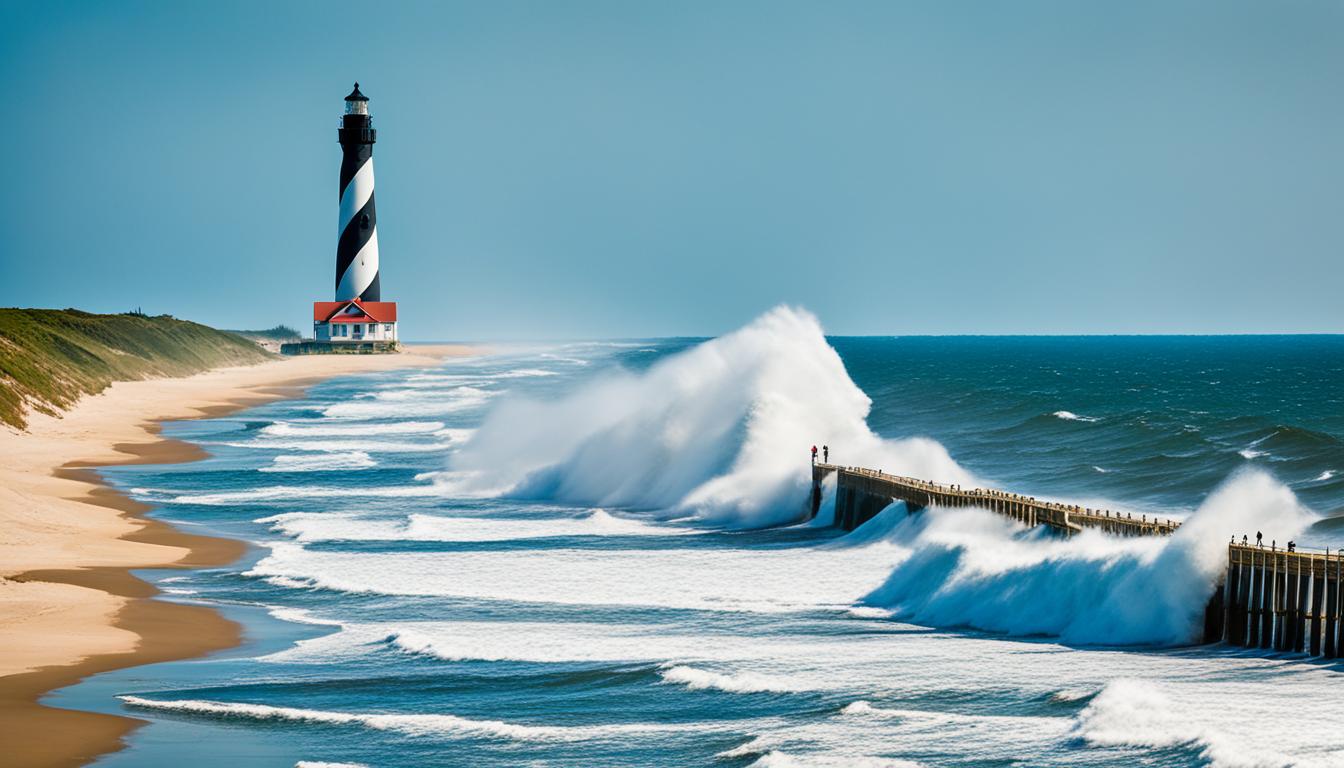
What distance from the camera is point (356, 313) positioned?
12525 cm

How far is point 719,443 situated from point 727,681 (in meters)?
22.3

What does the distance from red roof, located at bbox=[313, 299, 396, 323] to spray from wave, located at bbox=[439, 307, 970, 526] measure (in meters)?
76.8

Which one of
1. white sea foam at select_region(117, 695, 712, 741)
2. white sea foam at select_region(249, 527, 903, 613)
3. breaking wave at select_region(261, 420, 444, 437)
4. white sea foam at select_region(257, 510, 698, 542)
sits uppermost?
breaking wave at select_region(261, 420, 444, 437)

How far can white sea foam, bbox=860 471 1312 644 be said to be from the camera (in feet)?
66.1

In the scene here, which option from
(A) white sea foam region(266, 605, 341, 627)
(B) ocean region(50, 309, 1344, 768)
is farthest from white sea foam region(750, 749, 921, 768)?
(A) white sea foam region(266, 605, 341, 627)

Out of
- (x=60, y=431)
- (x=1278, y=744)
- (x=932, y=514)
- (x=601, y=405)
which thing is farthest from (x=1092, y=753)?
(x=60, y=431)

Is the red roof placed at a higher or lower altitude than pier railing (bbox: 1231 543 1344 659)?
higher

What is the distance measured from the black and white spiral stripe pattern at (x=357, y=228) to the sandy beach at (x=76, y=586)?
5856 cm

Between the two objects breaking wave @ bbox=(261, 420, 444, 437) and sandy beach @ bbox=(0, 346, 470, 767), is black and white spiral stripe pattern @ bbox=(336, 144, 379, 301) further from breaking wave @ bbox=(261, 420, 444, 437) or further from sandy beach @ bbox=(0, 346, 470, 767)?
sandy beach @ bbox=(0, 346, 470, 767)

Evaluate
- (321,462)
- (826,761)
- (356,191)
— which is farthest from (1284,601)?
(356,191)

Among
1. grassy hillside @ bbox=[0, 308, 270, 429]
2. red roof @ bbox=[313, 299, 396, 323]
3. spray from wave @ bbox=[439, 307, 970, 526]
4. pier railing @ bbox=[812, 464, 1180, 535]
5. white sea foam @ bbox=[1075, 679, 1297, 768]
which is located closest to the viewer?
white sea foam @ bbox=[1075, 679, 1297, 768]

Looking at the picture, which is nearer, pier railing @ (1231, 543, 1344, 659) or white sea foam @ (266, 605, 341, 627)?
pier railing @ (1231, 543, 1344, 659)

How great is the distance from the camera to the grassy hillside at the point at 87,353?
188 feet

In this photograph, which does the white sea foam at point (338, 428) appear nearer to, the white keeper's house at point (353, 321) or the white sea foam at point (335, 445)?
the white sea foam at point (335, 445)
